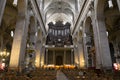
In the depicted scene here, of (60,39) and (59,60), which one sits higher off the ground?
(60,39)

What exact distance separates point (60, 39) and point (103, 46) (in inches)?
951

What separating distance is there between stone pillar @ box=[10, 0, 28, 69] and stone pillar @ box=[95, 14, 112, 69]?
668 cm

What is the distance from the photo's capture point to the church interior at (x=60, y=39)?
36.8 feet

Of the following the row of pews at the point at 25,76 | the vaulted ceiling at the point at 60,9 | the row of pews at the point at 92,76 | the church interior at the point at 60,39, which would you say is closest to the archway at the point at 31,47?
the church interior at the point at 60,39

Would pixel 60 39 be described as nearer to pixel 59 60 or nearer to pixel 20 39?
pixel 59 60

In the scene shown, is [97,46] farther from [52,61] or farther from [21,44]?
[52,61]

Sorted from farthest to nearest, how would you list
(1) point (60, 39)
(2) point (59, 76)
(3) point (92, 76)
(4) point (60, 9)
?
(1) point (60, 39) → (4) point (60, 9) → (2) point (59, 76) → (3) point (92, 76)

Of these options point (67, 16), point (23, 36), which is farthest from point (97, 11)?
point (67, 16)

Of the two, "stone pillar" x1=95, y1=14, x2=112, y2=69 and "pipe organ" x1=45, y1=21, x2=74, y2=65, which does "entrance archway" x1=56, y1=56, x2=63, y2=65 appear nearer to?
"pipe organ" x1=45, y1=21, x2=74, y2=65

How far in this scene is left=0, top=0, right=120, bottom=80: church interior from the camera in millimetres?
11218

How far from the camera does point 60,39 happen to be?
36719 mm

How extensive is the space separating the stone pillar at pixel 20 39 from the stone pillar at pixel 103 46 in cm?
668

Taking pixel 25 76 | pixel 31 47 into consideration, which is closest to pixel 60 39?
pixel 31 47

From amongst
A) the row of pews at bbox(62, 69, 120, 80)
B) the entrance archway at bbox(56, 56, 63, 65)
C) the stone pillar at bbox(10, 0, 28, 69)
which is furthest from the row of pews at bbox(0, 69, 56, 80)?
the entrance archway at bbox(56, 56, 63, 65)
